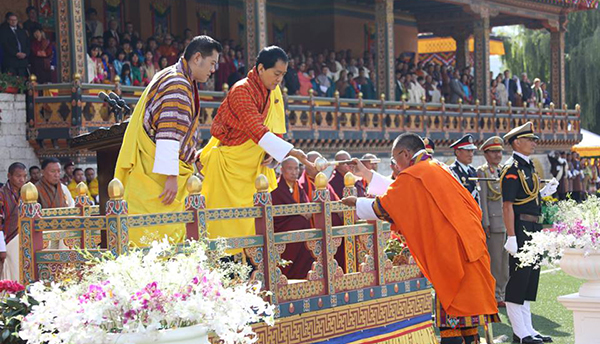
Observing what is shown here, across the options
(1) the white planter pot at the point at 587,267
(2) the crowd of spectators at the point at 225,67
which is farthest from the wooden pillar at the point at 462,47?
(1) the white planter pot at the point at 587,267

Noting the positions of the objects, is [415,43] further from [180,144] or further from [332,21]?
[180,144]

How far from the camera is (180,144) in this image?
5.80 m

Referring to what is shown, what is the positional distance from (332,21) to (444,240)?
20.7m

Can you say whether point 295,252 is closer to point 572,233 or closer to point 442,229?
point 442,229

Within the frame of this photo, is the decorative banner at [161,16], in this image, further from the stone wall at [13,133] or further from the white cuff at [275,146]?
the white cuff at [275,146]

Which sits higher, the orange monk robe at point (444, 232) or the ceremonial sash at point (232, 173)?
→ the ceremonial sash at point (232, 173)

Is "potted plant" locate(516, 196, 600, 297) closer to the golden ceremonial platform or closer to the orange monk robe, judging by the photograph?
the golden ceremonial platform

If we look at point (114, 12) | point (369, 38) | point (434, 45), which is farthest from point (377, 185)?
point (434, 45)

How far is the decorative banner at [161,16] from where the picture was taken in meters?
21.4

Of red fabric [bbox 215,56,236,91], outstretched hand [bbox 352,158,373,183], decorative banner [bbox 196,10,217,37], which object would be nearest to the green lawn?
outstretched hand [bbox 352,158,373,183]

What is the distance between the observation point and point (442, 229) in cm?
568

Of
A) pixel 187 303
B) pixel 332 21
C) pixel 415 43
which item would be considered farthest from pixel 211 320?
pixel 415 43

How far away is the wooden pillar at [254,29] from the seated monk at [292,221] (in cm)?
1089

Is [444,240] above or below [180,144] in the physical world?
below
